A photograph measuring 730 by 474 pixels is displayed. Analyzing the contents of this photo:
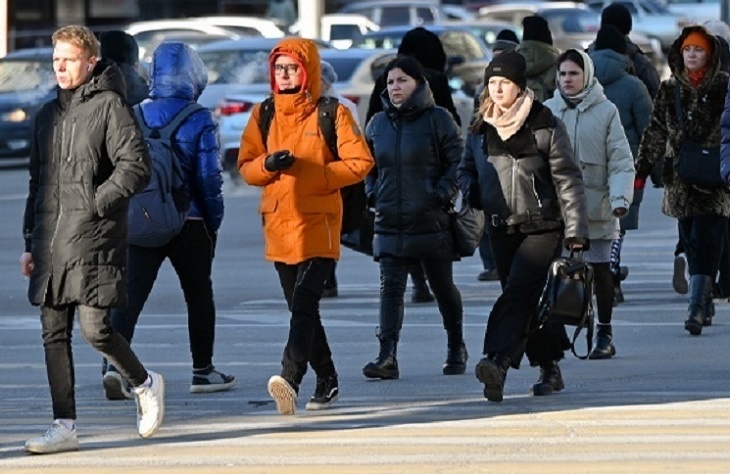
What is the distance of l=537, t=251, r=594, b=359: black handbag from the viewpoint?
31.2 feet

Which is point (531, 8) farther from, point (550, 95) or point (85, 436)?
point (85, 436)

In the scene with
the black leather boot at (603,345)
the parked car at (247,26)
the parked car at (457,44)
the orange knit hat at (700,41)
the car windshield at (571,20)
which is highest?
the orange knit hat at (700,41)

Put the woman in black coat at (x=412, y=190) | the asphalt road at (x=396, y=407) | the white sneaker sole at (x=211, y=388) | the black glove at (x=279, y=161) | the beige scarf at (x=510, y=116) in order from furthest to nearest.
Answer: the woman in black coat at (x=412, y=190), the white sneaker sole at (x=211, y=388), the beige scarf at (x=510, y=116), the black glove at (x=279, y=161), the asphalt road at (x=396, y=407)

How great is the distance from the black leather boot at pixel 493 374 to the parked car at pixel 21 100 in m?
18.9

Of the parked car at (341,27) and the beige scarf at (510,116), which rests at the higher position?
the beige scarf at (510,116)

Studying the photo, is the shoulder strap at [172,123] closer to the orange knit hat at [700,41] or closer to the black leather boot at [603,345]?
the black leather boot at [603,345]

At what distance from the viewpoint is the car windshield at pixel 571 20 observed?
47094 millimetres

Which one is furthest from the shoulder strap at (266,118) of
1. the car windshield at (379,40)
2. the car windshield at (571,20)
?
the car windshield at (571,20)

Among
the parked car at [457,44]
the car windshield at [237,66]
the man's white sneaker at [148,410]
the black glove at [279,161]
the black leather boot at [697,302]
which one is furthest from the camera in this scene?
the parked car at [457,44]

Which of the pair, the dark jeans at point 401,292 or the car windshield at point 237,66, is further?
the car windshield at point 237,66

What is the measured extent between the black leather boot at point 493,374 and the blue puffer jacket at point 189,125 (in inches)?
58.2

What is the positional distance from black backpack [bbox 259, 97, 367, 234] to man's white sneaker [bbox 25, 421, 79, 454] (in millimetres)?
1808

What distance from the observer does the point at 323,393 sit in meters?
9.55

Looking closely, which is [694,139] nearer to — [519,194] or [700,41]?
[700,41]
